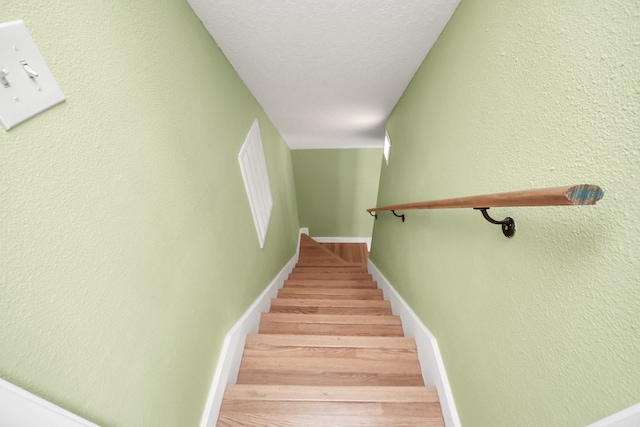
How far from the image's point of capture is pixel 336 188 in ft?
16.6

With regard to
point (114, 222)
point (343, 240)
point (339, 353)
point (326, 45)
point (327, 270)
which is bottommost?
point (339, 353)

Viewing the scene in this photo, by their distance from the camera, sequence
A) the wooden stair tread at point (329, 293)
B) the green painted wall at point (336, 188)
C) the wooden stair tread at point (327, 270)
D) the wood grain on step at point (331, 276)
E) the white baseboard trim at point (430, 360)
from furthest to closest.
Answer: the green painted wall at point (336, 188) < the wooden stair tread at point (327, 270) < the wood grain on step at point (331, 276) < the wooden stair tread at point (329, 293) < the white baseboard trim at point (430, 360)

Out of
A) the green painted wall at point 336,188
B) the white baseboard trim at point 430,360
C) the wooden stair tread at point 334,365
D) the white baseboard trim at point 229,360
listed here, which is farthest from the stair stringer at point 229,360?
the green painted wall at point 336,188

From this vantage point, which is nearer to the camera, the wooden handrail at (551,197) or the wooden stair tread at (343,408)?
the wooden handrail at (551,197)

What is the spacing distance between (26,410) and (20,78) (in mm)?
569

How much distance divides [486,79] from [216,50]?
132 centimetres

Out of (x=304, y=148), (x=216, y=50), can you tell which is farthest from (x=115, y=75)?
Result: (x=304, y=148)

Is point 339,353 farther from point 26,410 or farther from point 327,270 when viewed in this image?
point 327,270

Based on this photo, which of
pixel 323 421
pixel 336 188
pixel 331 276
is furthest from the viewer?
pixel 336 188

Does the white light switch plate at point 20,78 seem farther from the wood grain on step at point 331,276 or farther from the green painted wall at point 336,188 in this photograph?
the green painted wall at point 336,188

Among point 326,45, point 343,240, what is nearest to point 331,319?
point 326,45

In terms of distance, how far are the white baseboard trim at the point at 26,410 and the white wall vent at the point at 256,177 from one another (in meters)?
1.39

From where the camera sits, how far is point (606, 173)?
0.44 m

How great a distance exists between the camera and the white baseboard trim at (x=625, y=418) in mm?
388
